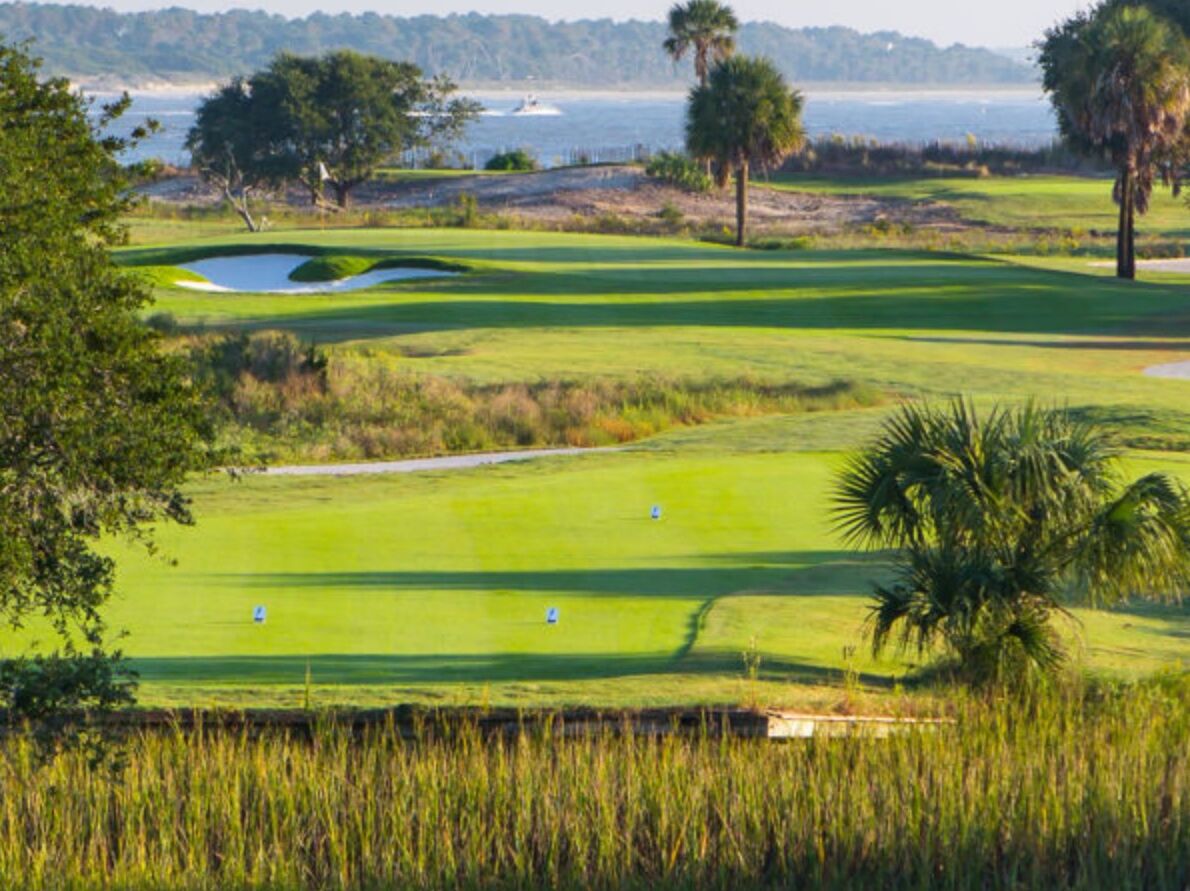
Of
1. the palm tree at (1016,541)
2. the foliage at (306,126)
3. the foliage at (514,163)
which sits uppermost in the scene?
the foliage at (306,126)

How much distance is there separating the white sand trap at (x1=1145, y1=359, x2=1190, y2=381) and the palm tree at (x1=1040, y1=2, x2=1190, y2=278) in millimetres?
15148

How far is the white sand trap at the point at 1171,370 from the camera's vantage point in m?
34.8

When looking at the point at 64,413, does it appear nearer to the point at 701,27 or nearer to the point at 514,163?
the point at 701,27

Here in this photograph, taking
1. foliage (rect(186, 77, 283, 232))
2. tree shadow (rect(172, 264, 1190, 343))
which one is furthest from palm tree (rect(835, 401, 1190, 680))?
foliage (rect(186, 77, 283, 232))

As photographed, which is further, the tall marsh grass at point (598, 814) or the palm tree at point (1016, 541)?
the palm tree at point (1016, 541)

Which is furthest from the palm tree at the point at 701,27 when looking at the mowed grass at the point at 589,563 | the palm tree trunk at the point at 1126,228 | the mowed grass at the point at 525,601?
the mowed grass at the point at 525,601

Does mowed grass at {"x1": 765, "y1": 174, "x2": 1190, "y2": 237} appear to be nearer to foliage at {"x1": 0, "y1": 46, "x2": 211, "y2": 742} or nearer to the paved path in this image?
the paved path

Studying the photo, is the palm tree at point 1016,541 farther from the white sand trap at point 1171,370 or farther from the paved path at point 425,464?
the white sand trap at point 1171,370

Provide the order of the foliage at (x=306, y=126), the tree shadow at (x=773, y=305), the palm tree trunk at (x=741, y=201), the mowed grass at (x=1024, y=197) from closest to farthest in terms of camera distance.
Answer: the tree shadow at (x=773, y=305)
the palm tree trunk at (x=741, y=201)
the mowed grass at (x=1024, y=197)
the foliage at (x=306, y=126)

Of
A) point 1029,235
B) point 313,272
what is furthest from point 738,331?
point 1029,235

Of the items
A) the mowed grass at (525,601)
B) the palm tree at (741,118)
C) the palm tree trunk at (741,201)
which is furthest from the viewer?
the palm tree at (741,118)

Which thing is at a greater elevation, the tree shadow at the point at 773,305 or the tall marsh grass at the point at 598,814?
the tall marsh grass at the point at 598,814

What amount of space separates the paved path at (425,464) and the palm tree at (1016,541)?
38.0ft

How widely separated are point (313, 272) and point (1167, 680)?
38696 millimetres
